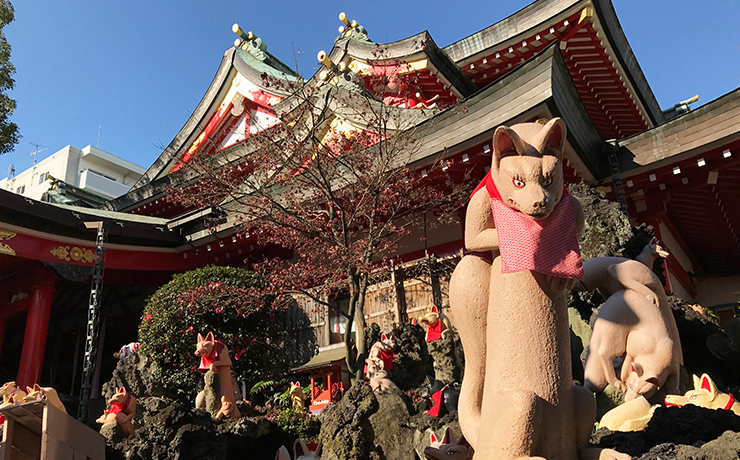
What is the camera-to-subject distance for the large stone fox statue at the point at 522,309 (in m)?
2.34

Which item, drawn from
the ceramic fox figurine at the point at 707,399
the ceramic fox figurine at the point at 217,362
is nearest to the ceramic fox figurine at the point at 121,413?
the ceramic fox figurine at the point at 217,362

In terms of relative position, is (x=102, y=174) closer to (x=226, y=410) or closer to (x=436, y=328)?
(x=226, y=410)

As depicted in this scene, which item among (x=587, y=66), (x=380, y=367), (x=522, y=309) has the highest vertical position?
(x=587, y=66)

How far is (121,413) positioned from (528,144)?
553 cm

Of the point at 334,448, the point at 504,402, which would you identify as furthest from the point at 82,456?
the point at 504,402

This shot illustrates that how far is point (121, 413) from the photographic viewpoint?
5.89m

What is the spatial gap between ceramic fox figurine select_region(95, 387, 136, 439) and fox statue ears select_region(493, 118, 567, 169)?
17.3 feet

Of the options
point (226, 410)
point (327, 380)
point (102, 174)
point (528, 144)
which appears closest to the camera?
point (528, 144)

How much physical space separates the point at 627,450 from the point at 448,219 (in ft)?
19.7

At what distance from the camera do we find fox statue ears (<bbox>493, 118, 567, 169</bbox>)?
8.64ft

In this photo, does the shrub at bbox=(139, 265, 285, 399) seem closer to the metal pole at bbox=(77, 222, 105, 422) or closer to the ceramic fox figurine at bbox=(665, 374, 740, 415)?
the metal pole at bbox=(77, 222, 105, 422)

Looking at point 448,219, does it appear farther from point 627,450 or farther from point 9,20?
point 9,20

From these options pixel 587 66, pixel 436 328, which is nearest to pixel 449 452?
pixel 436 328

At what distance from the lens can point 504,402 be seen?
2350 mm
